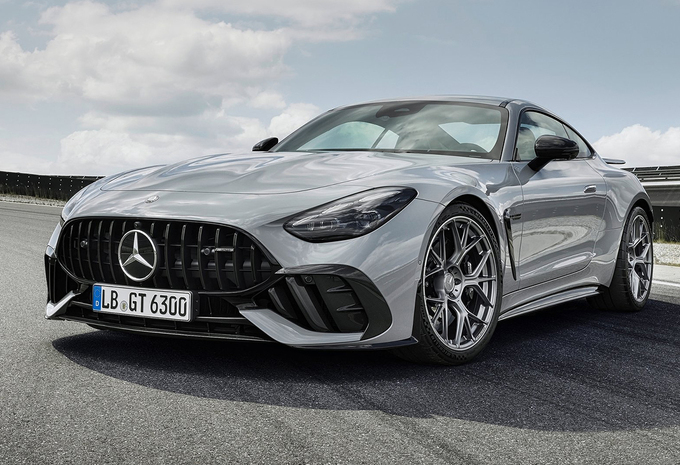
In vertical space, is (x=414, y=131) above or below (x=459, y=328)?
above

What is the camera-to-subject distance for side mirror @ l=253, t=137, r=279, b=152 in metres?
5.91

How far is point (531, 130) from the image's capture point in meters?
5.35

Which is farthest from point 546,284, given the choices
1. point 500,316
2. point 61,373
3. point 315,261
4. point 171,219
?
point 61,373

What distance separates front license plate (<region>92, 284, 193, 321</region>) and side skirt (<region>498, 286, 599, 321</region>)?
5.78 ft

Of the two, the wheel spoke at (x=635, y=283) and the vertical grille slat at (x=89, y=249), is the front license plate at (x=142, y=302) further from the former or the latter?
the wheel spoke at (x=635, y=283)

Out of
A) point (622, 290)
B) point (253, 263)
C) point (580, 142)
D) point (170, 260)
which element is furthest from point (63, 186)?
point (253, 263)

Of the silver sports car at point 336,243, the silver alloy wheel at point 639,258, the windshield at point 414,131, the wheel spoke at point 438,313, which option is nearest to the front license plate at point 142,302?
the silver sports car at point 336,243

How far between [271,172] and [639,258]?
3557mm

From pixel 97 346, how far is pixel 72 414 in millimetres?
1233

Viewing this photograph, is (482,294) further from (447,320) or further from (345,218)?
(345,218)

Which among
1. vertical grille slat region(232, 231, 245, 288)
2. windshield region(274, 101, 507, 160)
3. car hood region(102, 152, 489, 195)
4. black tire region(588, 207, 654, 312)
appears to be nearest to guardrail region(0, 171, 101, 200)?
windshield region(274, 101, 507, 160)

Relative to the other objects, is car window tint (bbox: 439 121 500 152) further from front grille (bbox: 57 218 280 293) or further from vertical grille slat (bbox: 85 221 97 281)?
vertical grille slat (bbox: 85 221 97 281)

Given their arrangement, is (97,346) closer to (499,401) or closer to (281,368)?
(281,368)

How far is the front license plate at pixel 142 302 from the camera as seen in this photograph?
11.8 ft
